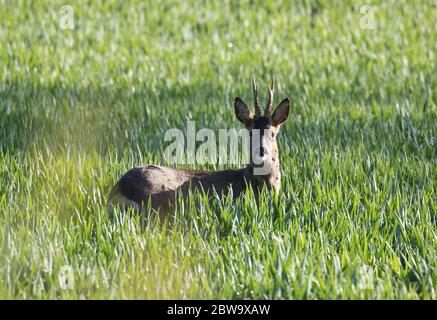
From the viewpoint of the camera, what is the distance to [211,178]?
767 centimetres

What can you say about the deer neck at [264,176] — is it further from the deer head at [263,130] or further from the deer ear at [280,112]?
the deer ear at [280,112]

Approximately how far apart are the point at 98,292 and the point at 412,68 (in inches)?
382

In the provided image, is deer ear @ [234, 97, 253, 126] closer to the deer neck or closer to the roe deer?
the roe deer

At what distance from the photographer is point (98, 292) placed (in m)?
5.56

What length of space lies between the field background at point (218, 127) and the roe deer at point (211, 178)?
0.21m

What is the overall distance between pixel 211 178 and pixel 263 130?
0.62 meters

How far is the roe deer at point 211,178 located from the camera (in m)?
7.27

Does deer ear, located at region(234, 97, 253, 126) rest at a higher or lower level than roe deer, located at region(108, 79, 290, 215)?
higher

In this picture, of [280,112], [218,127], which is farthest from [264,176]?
[218,127]

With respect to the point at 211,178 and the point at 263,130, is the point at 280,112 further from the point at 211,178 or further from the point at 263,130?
the point at 211,178

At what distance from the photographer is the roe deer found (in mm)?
7270

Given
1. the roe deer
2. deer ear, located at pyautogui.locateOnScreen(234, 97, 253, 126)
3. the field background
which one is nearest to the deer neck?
the roe deer

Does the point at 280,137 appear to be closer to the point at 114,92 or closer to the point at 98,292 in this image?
the point at 114,92
